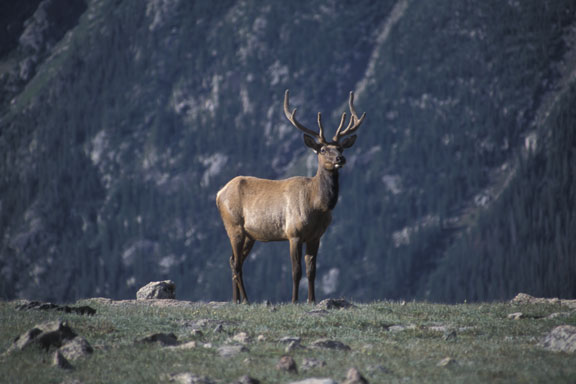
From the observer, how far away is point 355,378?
10.8 m

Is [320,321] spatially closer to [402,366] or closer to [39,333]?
[402,366]

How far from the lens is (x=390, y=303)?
19672 millimetres

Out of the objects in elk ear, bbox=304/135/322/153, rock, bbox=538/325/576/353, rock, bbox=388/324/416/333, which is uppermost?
elk ear, bbox=304/135/322/153

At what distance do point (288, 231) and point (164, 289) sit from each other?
14.5ft

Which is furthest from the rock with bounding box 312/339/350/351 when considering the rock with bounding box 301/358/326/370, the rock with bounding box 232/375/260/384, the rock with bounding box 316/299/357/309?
the rock with bounding box 316/299/357/309

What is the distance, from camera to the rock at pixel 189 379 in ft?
36.0

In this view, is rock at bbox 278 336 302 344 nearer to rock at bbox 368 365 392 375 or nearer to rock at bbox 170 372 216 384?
rock at bbox 368 365 392 375

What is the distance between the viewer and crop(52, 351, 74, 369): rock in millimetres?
11836

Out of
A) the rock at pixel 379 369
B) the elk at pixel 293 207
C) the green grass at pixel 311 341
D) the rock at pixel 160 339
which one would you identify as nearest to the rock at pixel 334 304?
the green grass at pixel 311 341

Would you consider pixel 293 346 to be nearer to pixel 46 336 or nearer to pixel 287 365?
pixel 287 365

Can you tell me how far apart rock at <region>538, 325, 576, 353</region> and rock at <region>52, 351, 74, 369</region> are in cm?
770

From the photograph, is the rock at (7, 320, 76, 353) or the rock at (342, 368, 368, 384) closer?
the rock at (342, 368, 368, 384)

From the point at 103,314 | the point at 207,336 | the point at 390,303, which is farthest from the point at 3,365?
the point at 390,303

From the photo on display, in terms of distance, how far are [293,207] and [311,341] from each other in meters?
7.38
